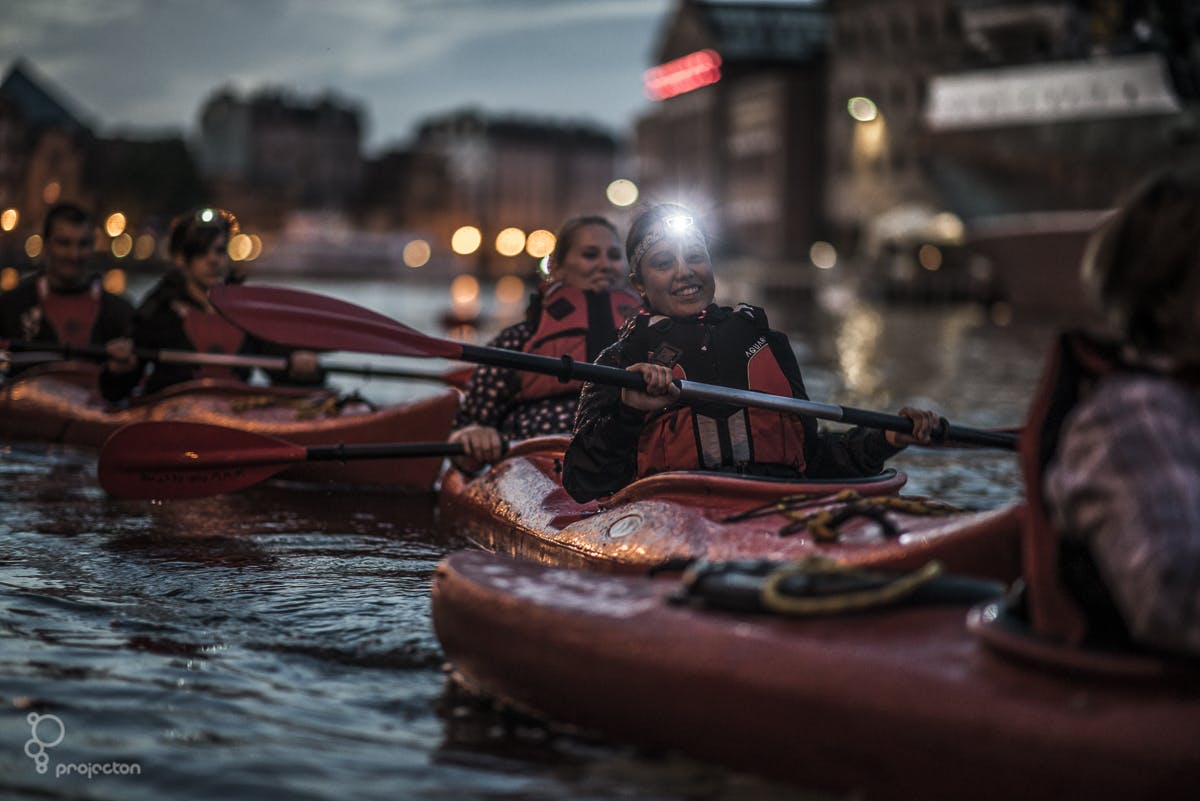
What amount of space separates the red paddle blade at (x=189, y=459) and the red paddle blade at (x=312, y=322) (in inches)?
37.7

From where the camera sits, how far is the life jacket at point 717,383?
226 inches

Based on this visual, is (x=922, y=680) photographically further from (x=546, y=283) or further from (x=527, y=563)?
(x=546, y=283)

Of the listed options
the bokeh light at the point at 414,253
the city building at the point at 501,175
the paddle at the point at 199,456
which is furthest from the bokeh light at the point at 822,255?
the city building at the point at 501,175

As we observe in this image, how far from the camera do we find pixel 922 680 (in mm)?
3238

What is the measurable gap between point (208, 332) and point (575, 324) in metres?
3.59

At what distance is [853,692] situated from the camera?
3305 millimetres

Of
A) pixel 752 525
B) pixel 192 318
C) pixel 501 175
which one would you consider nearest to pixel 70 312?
pixel 192 318

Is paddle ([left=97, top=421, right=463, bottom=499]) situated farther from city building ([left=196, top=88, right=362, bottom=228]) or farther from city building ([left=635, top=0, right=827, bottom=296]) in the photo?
city building ([left=196, top=88, right=362, bottom=228])

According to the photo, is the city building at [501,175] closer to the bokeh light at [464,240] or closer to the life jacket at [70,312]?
the bokeh light at [464,240]

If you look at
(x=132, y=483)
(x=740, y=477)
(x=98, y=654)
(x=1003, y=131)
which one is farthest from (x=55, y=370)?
(x=1003, y=131)

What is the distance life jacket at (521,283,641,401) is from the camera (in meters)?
7.59

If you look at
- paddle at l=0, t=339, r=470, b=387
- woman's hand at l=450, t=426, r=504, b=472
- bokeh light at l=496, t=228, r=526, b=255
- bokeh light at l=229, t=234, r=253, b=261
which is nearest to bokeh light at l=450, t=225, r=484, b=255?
bokeh light at l=496, t=228, r=526, b=255

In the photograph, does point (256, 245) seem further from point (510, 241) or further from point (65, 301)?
point (65, 301)

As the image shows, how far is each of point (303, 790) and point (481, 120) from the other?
14684cm
